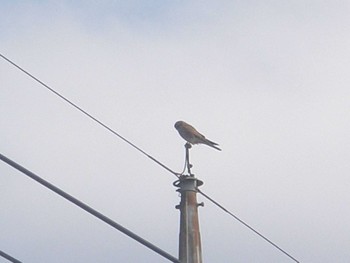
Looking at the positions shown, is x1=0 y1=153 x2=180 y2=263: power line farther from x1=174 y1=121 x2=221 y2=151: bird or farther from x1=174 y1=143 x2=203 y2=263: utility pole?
x1=174 y1=121 x2=221 y2=151: bird

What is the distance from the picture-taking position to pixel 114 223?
6.14 m

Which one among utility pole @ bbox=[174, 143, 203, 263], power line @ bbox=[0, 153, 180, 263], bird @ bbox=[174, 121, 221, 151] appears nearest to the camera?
power line @ bbox=[0, 153, 180, 263]

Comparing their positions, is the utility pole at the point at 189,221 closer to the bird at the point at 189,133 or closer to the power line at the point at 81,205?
the power line at the point at 81,205

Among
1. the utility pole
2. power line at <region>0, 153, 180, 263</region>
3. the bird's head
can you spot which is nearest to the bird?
the bird's head

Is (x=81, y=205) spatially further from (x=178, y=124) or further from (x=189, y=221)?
(x=178, y=124)

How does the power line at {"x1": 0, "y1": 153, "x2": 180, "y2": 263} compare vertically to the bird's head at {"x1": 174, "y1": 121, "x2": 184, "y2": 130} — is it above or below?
below

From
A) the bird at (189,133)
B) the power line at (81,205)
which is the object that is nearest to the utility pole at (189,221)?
the power line at (81,205)

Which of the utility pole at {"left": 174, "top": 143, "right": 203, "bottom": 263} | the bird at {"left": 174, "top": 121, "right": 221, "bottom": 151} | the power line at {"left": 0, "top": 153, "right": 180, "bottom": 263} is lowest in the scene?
the power line at {"left": 0, "top": 153, "right": 180, "bottom": 263}

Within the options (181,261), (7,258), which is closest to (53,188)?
(7,258)

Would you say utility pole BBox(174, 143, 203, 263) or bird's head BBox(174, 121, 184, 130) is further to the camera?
bird's head BBox(174, 121, 184, 130)

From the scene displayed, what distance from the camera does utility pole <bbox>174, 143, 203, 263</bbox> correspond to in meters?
7.33

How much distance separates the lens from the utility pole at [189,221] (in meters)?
7.33

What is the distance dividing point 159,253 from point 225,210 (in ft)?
5.38

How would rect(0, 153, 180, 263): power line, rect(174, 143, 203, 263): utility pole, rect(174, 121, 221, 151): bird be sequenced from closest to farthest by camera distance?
rect(0, 153, 180, 263): power line
rect(174, 143, 203, 263): utility pole
rect(174, 121, 221, 151): bird
